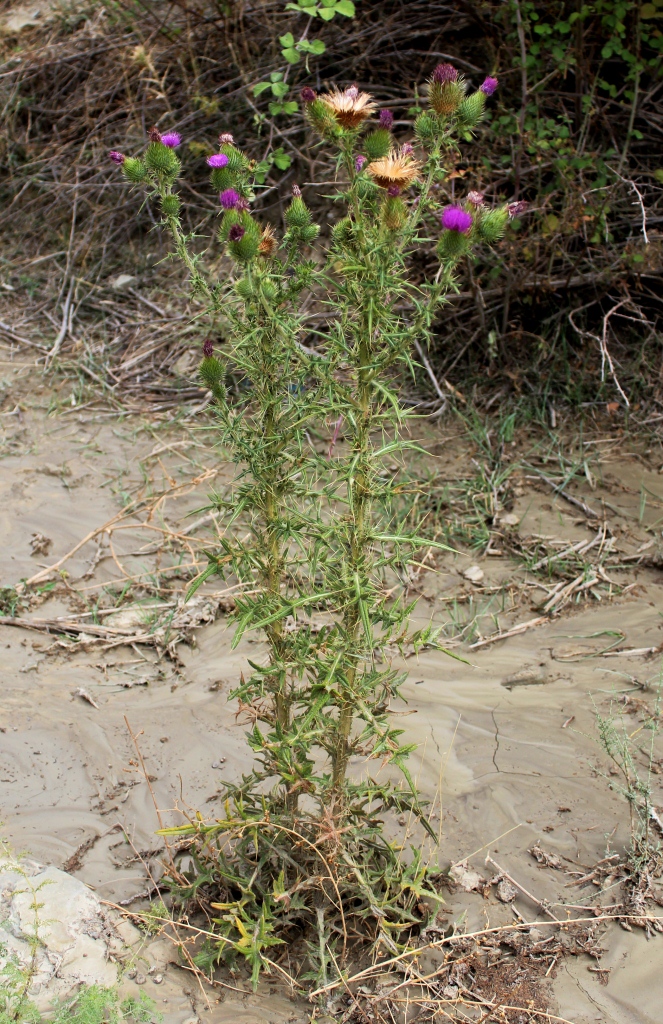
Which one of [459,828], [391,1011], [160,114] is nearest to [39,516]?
[459,828]

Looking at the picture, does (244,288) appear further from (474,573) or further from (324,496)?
(474,573)

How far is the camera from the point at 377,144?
1886mm

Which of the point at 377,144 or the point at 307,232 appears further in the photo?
the point at 307,232

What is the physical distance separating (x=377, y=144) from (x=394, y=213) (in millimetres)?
241

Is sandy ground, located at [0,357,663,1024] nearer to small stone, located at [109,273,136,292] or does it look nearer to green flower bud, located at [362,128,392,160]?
green flower bud, located at [362,128,392,160]

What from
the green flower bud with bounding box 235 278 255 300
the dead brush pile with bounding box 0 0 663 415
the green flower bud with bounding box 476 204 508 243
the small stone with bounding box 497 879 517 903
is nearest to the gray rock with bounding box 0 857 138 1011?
the small stone with bounding box 497 879 517 903

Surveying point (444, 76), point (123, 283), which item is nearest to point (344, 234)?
point (444, 76)

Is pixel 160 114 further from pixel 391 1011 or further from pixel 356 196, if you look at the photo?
pixel 391 1011

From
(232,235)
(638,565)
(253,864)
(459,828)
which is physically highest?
(232,235)

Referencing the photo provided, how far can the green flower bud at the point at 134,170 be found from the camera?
2.07 metres

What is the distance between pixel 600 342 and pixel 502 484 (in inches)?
40.9

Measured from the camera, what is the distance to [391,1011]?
7.14 feet

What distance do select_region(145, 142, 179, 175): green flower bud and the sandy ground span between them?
1486mm

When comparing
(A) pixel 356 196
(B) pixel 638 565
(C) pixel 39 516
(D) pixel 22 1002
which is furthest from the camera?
(C) pixel 39 516
